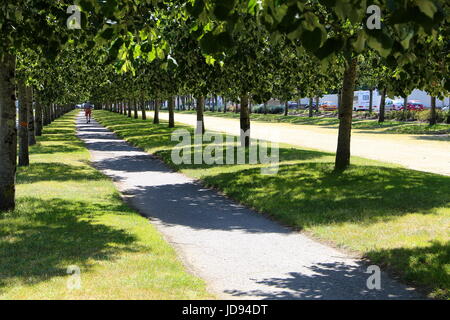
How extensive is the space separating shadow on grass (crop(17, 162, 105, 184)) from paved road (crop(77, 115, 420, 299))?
94.3 inches

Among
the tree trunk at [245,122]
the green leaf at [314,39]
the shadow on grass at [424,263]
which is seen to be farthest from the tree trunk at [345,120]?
the green leaf at [314,39]

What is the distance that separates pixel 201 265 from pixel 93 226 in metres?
2.81

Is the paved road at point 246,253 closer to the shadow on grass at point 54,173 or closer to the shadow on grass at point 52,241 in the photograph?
the shadow on grass at point 52,241

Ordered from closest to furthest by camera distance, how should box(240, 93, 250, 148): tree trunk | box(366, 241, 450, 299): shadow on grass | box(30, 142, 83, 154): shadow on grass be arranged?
box(366, 241, 450, 299): shadow on grass < box(240, 93, 250, 148): tree trunk < box(30, 142, 83, 154): shadow on grass

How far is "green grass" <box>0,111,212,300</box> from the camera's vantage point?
6125 millimetres

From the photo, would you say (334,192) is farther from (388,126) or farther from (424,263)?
(388,126)

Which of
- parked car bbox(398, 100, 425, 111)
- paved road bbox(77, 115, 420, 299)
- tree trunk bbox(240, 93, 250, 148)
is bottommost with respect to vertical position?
paved road bbox(77, 115, 420, 299)

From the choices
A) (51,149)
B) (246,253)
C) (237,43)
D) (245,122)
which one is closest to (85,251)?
(246,253)

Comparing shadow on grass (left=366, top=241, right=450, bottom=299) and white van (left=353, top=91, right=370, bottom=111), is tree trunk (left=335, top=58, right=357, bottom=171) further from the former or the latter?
white van (left=353, top=91, right=370, bottom=111)

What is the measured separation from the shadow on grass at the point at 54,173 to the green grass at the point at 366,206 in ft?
11.6

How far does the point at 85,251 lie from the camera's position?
25.7 ft

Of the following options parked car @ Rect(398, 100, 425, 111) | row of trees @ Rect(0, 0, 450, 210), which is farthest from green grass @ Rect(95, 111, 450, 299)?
parked car @ Rect(398, 100, 425, 111)
